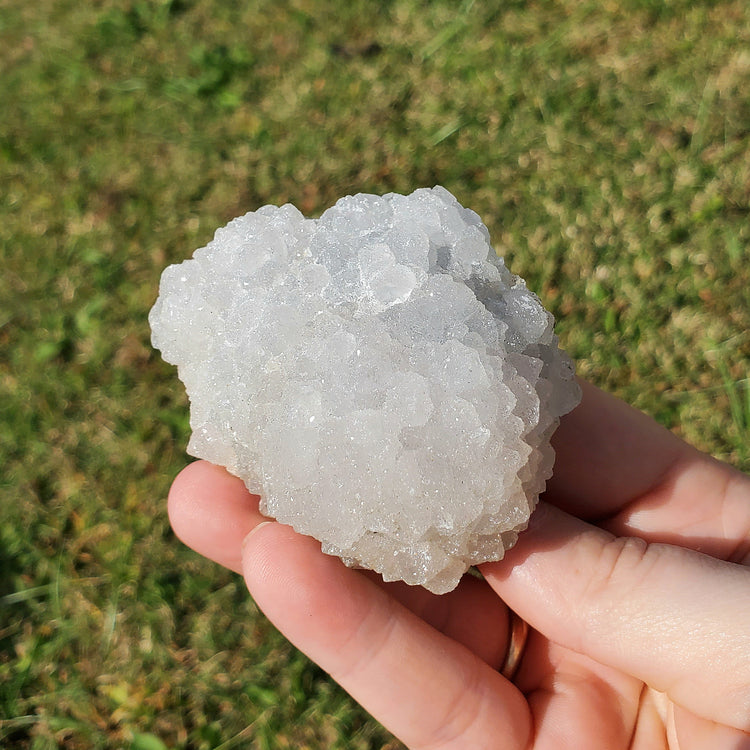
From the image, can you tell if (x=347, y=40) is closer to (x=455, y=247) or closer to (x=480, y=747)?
(x=455, y=247)

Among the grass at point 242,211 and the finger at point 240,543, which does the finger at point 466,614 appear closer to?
the finger at point 240,543

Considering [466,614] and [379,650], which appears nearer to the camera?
[379,650]

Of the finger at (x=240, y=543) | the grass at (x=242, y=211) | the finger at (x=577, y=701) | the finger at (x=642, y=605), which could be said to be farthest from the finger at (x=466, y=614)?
the grass at (x=242, y=211)

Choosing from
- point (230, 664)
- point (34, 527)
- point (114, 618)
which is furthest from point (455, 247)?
point (34, 527)

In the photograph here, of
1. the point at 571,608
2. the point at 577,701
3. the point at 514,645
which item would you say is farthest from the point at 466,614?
the point at 571,608

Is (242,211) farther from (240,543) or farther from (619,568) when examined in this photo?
(619,568)

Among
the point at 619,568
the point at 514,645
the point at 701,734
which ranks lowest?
the point at 514,645

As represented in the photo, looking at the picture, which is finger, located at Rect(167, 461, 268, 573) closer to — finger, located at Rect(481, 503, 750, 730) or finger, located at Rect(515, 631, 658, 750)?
finger, located at Rect(481, 503, 750, 730)
